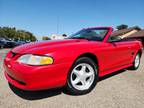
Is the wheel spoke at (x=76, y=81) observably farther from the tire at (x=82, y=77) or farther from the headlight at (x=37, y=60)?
the headlight at (x=37, y=60)

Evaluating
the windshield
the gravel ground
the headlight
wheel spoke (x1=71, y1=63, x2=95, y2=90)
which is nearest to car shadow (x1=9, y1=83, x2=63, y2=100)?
the gravel ground

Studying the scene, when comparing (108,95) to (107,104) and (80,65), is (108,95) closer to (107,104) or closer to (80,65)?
(107,104)

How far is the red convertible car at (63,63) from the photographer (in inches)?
116

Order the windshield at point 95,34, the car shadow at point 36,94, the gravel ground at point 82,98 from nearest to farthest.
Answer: the gravel ground at point 82,98
the car shadow at point 36,94
the windshield at point 95,34

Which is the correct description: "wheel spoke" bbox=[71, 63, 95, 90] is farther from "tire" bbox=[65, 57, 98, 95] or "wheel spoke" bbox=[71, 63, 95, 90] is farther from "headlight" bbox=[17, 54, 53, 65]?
"headlight" bbox=[17, 54, 53, 65]

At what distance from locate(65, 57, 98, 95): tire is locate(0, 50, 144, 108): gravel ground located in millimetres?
129

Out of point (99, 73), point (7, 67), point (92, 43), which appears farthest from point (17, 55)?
point (99, 73)

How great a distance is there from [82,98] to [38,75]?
99 cm

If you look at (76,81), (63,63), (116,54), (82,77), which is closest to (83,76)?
(82,77)

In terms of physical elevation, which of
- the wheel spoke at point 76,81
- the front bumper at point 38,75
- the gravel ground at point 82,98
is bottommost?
the gravel ground at point 82,98

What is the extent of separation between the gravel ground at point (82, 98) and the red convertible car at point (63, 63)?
9.9 inches

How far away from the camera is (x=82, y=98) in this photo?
3344 mm

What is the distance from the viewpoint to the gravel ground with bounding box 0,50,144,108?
304 centimetres

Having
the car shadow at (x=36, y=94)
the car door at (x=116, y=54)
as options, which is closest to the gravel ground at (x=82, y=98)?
the car shadow at (x=36, y=94)
